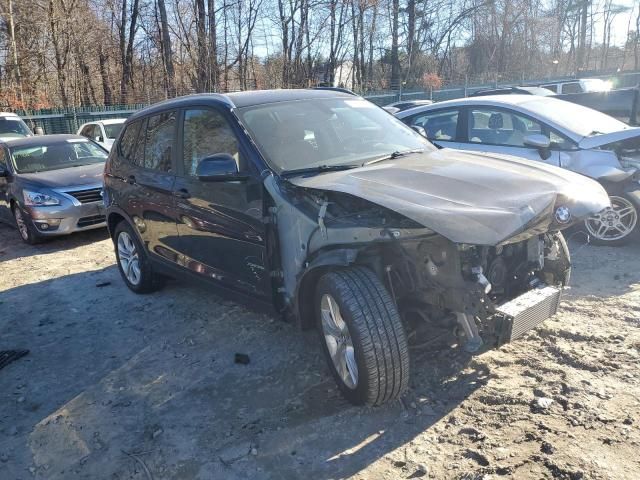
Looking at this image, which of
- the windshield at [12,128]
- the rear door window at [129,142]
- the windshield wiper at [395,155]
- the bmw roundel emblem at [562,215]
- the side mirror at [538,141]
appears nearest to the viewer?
the bmw roundel emblem at [562,215]

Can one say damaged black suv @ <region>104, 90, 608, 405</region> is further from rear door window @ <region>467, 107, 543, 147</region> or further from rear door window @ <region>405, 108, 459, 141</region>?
rear door window @ <region>405, 108, 459, 141</region>

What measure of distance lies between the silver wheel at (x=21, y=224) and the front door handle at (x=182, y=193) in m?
4.98

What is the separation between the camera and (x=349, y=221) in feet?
10.5

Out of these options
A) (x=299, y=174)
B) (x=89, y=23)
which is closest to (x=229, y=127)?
Answer: (x=299, y=174)

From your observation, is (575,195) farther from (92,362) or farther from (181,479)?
(92,362)

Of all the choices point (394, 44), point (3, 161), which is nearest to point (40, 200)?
point (3, 161)

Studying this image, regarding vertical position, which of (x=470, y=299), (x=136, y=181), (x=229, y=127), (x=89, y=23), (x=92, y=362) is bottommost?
(x=92, y=362)

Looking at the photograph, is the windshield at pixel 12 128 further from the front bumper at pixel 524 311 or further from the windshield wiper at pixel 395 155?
the front bumper at pixel 524 311

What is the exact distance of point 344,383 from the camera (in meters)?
3.34

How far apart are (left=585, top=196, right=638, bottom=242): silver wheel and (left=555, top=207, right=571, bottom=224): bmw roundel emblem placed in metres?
3.08

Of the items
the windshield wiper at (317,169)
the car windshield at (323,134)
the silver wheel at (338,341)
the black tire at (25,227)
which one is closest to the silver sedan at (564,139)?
the car windshield at (323,134)

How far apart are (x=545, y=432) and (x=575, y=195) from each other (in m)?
1.35

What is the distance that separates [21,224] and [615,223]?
8.26 meters

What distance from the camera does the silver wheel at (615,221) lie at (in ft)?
19.1
